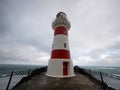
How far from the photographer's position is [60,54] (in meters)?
10.1

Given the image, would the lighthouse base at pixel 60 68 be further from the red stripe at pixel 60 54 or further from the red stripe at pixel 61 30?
the red stripe at pixel 61 30

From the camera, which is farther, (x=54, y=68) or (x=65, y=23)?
(x=65, y=23)

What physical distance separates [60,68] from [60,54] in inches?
57.4

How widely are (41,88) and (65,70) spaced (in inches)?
152

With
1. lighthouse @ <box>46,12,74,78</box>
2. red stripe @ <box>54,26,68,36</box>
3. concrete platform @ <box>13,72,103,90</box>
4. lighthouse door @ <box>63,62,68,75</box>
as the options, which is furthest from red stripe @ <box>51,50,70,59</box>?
concrete platform @ <box>13,72,103,90</box>

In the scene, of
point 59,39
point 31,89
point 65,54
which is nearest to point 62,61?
point 65,54

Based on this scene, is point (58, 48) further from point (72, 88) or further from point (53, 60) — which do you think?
point (72, 88)

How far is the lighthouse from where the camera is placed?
9.69m

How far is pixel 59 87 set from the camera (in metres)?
6.80

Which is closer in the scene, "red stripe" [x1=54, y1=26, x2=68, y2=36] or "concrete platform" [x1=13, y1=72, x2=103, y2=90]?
"concrete platform" [x1=13, y1=72, x2=103, y2=90]

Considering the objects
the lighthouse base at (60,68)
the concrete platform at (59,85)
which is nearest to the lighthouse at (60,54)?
the lighthouse base at (60,68)

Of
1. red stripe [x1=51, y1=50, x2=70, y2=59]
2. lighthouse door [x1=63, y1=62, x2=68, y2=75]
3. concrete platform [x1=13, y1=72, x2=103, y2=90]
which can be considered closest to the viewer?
concrete platform [x1=13, y1=72, x2=103, y2=90]

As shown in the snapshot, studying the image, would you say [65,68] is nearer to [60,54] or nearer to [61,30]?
[60,54]

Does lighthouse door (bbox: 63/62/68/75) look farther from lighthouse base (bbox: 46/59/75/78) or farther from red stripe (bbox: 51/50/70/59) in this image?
red stripe (bbox: 51/50/70/59)
